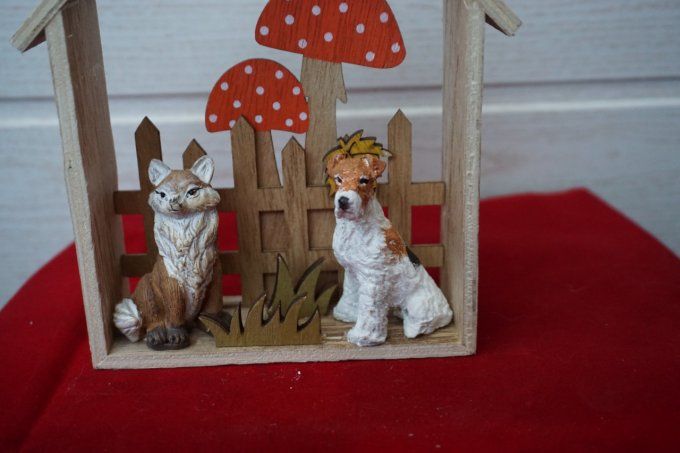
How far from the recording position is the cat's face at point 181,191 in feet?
3.19

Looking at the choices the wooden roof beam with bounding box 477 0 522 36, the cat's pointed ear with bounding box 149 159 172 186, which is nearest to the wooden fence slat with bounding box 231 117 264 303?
the cat's pointed ear with bounding box 149 159 172 186

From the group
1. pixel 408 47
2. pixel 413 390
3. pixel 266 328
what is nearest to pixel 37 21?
pixel 266 328

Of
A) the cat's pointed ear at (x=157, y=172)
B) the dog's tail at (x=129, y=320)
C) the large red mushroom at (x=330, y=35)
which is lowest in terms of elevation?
the dog's tail at (x=129, y=320)

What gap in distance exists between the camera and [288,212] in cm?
110

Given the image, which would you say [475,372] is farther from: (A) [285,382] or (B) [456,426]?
(A) [285,382]

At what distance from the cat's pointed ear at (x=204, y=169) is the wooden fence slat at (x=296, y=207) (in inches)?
4.7

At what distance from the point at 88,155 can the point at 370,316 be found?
0.45 m

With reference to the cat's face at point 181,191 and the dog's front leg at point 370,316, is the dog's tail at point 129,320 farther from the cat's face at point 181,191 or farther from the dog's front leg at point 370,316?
the dog's front leg at point 370,316

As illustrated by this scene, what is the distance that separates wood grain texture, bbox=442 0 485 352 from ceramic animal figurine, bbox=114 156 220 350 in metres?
0.35

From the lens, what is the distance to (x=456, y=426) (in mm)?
839

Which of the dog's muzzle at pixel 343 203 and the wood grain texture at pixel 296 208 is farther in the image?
the wood grain texture at pixel 296 208

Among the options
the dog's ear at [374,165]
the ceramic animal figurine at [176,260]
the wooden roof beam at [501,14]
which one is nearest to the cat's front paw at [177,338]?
the ceramic animal figurine at [176,260]

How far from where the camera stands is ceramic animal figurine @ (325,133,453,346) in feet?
3.16

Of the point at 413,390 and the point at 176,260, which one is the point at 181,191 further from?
the point at 413,390
